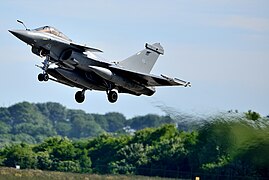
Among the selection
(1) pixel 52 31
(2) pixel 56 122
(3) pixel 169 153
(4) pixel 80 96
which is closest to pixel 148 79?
(4) pixel 80 96

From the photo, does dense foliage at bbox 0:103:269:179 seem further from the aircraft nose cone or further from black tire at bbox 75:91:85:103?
the aircraft nose cone

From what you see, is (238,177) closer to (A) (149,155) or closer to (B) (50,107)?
(A) (149,155)

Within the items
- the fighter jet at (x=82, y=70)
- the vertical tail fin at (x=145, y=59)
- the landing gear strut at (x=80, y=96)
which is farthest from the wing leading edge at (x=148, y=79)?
the vertical tail fin at (x=145, y=59)

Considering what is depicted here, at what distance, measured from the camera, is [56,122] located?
137 metres

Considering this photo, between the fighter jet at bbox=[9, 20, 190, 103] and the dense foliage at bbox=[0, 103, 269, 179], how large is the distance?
230 centimetres

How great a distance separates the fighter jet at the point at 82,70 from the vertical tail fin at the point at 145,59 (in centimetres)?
123

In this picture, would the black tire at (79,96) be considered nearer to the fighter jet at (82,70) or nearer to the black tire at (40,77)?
the fighter jet at (82,70)

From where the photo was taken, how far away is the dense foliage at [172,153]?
3089cm

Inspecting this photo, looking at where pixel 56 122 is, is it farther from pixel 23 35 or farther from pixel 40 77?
pixel 40 77

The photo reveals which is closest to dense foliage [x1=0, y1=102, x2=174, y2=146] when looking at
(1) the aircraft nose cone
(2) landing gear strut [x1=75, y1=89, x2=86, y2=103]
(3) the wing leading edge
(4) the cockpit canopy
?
(2) landing gear strut [x1=75, y1=89, x2=86, y2=103]

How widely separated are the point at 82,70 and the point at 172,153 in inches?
535

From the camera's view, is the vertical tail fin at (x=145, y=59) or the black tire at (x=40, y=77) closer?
the black tire at (x=40, y=77)

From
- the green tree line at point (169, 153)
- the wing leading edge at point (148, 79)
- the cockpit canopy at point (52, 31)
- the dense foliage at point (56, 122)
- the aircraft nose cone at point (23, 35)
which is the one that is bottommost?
the green tree line at point (169, 153)

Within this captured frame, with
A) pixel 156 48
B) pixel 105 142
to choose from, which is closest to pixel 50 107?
pixel 105 142
